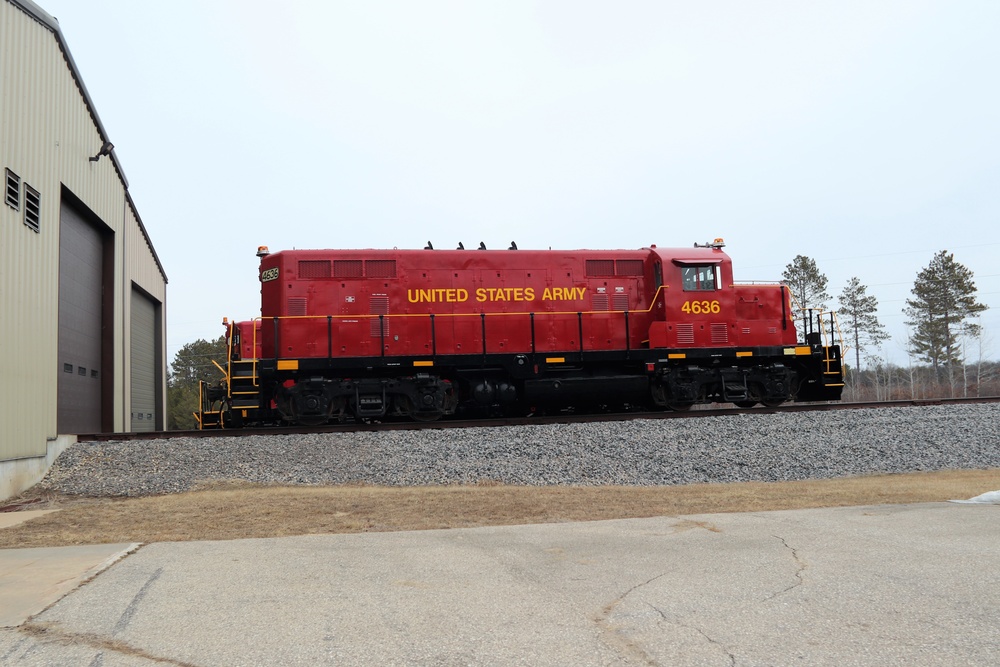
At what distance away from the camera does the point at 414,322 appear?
14500mm

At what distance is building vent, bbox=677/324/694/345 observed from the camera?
48.8ft

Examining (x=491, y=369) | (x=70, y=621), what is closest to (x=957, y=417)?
(x=491, y=369)

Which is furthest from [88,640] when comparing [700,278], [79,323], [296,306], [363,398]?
[700,278]

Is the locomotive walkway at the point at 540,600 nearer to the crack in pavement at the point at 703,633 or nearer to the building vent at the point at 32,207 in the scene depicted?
the crack in pavement at the point at 703,633

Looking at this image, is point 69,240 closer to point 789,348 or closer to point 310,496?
point 310,496

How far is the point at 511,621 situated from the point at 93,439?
1157 cm

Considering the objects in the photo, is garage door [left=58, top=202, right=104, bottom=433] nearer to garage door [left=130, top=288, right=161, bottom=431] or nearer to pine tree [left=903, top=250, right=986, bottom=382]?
garage door [left=130, top=288, right=161, bottom=431]

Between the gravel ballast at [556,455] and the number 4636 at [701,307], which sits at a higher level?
the number 4636 at [701,307]

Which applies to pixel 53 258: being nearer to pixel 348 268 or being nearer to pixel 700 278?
pixel 348 268

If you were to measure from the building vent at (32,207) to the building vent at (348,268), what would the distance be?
511cm

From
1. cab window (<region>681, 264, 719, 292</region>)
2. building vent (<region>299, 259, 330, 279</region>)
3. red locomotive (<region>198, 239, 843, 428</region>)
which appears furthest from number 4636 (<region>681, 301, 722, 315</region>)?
building vent (<region>299, 259, 330, 279</region>)

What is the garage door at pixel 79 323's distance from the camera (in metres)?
13.4

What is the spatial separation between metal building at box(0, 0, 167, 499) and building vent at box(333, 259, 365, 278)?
4.91 m

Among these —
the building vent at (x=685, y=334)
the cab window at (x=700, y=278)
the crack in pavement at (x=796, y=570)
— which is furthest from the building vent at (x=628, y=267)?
the crack in pavement at (x=796, y=570)
